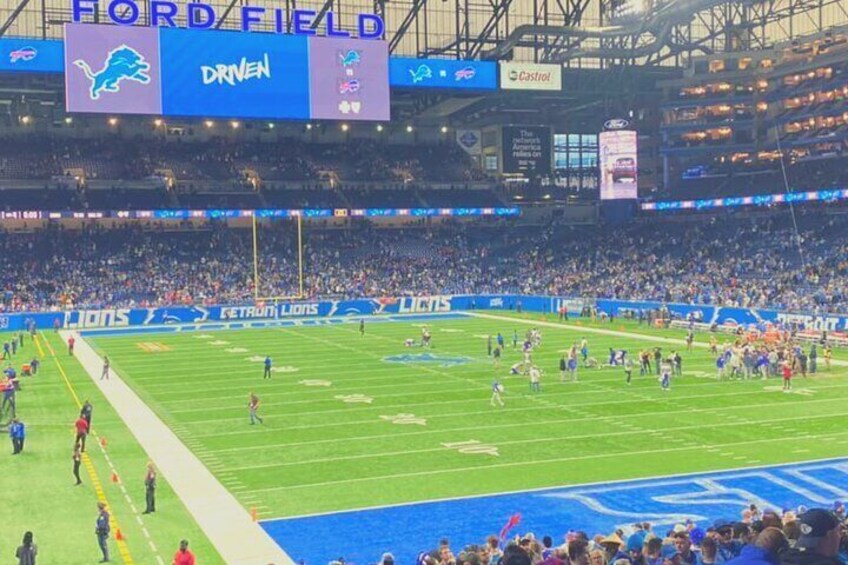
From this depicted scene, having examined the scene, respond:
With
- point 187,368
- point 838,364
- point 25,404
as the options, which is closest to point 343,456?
point 25,404

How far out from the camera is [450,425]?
26531 mm

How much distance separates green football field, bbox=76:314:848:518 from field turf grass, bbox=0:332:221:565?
1576 mm

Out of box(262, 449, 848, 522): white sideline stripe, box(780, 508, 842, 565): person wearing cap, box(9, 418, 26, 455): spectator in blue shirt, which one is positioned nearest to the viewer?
box(780, 508, 842, 565): person wearing cap

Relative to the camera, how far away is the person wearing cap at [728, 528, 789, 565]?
460cm

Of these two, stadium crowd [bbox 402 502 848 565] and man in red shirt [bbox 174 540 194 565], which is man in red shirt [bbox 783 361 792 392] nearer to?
stadium crowd [bbox 402 502 848 565]

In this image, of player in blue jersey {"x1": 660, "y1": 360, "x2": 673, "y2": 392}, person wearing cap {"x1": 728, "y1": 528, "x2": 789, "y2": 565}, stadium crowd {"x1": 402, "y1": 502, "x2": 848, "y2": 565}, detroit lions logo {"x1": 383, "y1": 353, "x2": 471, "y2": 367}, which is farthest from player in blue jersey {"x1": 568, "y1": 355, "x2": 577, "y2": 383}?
person wearing cap {"x1": 728, "y1": 528, "x2": 789, "y2": 565}

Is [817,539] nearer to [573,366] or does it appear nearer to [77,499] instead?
[77,499]

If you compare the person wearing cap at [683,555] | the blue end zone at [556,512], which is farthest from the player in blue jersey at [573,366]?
the person wearing cap at [683,555]

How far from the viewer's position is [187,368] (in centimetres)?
3897

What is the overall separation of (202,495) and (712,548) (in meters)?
13.1

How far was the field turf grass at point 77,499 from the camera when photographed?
16312 mm

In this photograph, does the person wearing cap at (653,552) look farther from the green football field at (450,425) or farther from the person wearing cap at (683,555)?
the green football field at (450,425)

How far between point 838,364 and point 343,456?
22269 mm

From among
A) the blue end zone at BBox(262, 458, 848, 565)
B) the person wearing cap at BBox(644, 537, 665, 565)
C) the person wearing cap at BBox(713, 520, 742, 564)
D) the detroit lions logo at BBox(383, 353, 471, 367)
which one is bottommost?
the blue end zone at BBox(262, 458, 848, 565)
